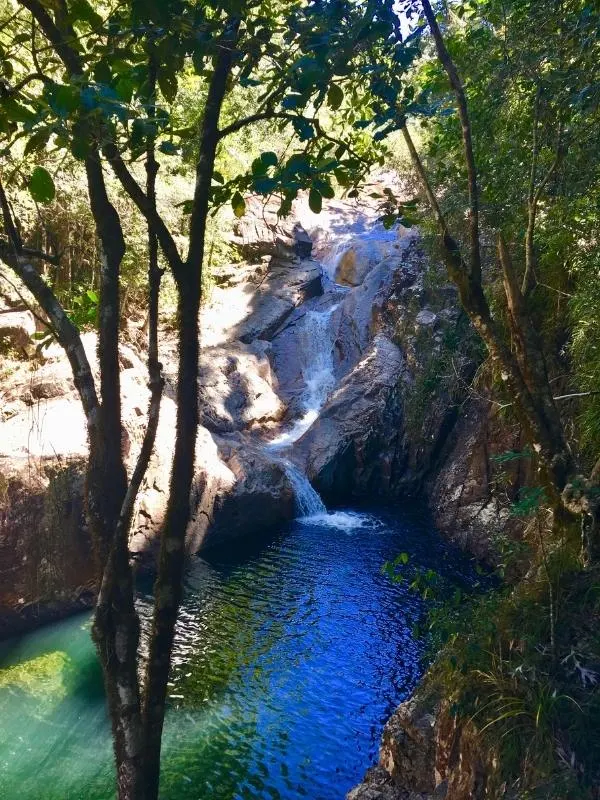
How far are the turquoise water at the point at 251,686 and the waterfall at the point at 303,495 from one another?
8.29 feet

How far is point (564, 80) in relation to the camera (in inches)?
180

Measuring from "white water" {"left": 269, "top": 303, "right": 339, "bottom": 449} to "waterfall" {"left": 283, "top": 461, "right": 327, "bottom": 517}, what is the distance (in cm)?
241

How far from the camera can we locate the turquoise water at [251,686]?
20.0 ft

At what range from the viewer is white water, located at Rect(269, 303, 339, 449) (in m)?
17.7

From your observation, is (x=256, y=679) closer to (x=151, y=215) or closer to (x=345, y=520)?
(x=345, y=520)

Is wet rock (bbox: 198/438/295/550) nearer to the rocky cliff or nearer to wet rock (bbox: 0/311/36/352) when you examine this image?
the rocky cliff

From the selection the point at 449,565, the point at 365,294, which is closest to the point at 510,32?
the point at 449,565

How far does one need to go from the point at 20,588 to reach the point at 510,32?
8.89 m

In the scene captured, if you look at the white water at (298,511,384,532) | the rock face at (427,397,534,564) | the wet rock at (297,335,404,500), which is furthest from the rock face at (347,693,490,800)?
the wet rock at (297,335,404,500)

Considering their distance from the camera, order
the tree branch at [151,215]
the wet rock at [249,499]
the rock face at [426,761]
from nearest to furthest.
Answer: the tree branch at [151,215] < the rock face at [426,761] < the wet rock at [249,499]

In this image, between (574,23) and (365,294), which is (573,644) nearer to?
(574,23)

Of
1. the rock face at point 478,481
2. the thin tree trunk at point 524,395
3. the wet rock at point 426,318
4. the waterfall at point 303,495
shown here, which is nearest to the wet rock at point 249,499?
the waterfall at point 303,495

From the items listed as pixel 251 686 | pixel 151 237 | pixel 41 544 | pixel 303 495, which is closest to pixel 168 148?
pixel 151 237

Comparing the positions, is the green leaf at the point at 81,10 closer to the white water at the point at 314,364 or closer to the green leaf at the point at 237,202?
the green leaf at the point at 237,202
